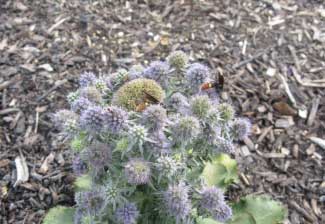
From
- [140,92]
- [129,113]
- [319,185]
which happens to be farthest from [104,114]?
[319,185]

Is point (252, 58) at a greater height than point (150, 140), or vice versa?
point (150, 140)

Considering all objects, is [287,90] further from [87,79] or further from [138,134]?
[138,134]

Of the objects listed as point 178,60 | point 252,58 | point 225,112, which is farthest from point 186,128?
point 252,58

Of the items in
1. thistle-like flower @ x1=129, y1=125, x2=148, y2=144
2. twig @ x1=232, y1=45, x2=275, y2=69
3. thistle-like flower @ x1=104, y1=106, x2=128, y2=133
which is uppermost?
thistle-like flower @ x1=104, y1=106, x2=128, y2=133

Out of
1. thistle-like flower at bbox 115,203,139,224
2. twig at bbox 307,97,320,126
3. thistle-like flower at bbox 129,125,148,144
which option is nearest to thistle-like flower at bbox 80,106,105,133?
thistle-like flower at bbox 129,125,148,144

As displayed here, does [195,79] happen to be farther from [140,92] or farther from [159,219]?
[159,219]

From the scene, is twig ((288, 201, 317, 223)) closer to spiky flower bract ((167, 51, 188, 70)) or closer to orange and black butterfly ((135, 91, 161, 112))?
spiky flower bract ((167, 51, 188, 70))
